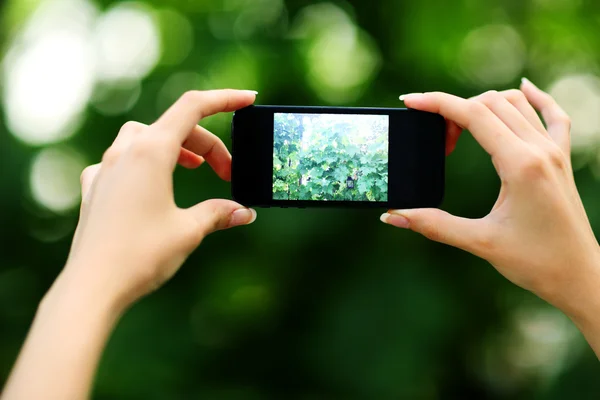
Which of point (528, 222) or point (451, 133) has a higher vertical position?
point (451, 133)

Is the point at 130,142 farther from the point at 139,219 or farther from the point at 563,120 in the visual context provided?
the point at 563,120

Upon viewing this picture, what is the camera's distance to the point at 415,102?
1.06 meters

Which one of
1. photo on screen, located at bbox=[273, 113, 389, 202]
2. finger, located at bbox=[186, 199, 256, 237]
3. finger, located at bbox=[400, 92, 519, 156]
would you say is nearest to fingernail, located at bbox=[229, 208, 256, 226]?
finger, located at bbox=[186, 199, 256, 237]

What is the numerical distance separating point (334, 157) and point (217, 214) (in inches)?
11.1

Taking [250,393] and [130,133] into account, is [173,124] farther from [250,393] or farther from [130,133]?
[250,393]

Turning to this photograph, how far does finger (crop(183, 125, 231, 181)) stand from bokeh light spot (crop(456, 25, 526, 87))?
97cm

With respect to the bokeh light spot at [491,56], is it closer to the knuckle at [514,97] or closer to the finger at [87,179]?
the knuckle at [514,97]

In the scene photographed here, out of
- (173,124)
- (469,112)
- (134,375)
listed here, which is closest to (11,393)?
(173,124)

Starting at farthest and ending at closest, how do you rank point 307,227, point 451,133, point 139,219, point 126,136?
point 307,227 → point 451,133 → point 126,136 → point 139,219

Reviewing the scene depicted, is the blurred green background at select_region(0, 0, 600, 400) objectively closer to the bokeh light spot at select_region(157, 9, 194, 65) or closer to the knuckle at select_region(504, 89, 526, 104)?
the bokeh light spot at select_region(157, 9, 194, 65)

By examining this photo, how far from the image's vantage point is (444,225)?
972mm

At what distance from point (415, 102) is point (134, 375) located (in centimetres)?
122

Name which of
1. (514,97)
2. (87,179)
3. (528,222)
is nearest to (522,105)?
(514,97)

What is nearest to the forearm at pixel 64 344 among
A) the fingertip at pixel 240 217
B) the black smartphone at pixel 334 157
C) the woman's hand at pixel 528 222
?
the fingertip at pixel 240 217
